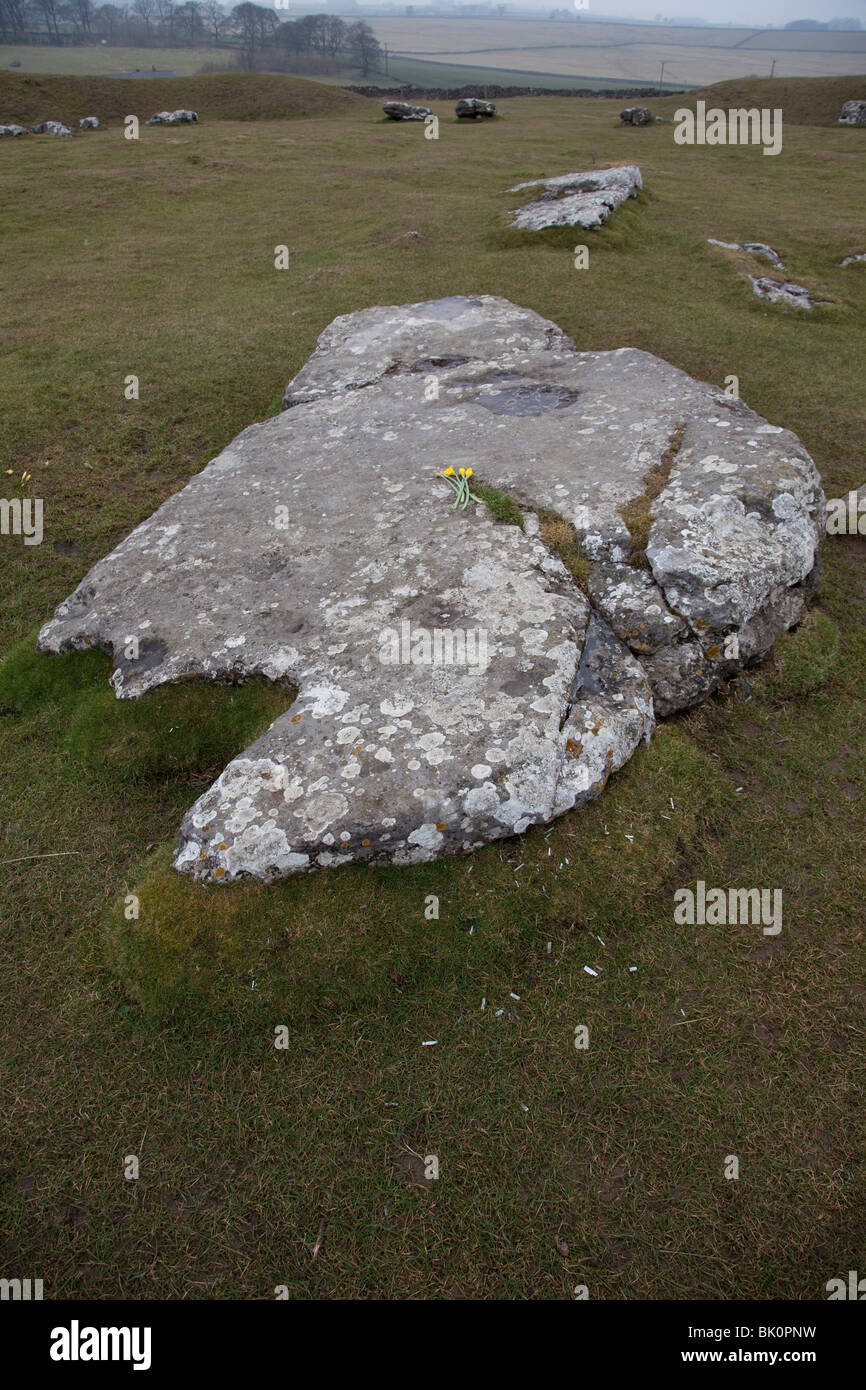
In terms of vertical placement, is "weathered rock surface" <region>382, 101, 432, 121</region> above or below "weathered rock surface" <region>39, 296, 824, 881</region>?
above

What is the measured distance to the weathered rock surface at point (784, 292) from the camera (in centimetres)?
1407

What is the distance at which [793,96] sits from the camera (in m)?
40.2

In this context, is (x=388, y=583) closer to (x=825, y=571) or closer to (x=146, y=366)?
(x=825, y=571)

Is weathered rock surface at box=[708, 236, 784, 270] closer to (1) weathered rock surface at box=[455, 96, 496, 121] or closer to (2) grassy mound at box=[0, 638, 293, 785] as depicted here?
(2) grassy mound at box=[0, 638, 293, 785]

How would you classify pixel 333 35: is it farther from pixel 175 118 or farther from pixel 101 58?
pixel 175 118

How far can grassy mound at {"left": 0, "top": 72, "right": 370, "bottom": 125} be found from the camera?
39.2 meters

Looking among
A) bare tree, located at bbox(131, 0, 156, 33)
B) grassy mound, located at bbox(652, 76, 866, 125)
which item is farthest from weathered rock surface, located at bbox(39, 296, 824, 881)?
bare tree, located at bbox(131, 0, 156, 33)

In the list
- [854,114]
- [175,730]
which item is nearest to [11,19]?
[854,114]

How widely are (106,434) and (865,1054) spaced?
11.1 meters

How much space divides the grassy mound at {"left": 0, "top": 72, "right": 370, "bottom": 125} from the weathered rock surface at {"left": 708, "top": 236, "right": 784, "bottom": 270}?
34.9m

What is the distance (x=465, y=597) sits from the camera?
19.8 feet

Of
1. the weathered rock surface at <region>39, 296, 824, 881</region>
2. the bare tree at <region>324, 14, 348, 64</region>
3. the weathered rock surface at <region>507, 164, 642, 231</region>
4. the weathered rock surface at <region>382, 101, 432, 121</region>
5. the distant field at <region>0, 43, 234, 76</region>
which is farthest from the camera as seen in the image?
the bare tree at <region>324, 14, 348, 64</region>

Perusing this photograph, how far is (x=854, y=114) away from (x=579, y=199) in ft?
95.7
